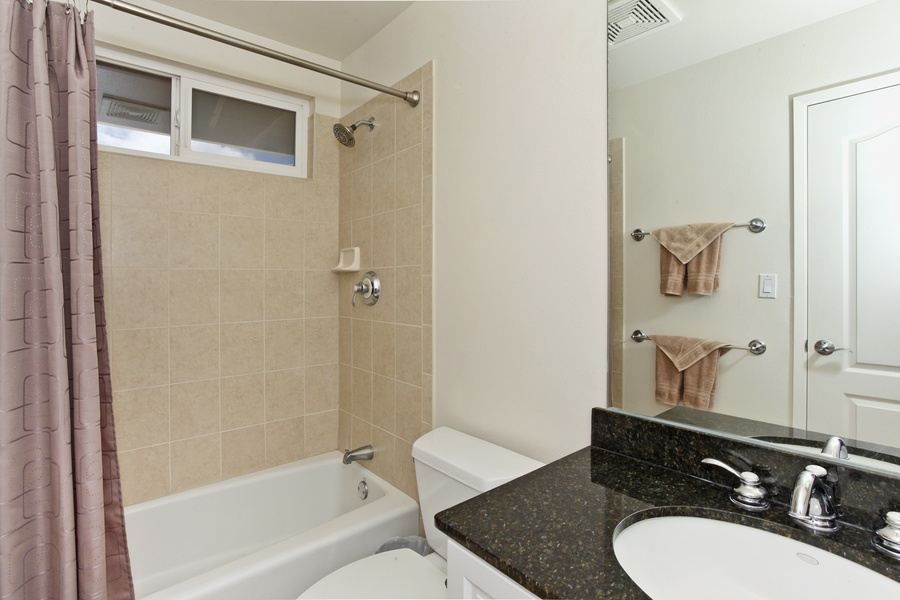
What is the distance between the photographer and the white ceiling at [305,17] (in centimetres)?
184

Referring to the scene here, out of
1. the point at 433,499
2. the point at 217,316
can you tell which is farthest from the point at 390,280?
the point at 433,499

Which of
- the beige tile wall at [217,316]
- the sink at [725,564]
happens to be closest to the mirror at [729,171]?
the sink at [725,564]

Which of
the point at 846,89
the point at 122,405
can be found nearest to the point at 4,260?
the point at 122,405

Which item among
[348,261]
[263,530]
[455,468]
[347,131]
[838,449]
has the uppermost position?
[347,131]

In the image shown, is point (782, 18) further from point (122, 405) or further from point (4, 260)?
point (122, 405)

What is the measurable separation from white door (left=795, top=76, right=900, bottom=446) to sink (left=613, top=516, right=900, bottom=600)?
252mm

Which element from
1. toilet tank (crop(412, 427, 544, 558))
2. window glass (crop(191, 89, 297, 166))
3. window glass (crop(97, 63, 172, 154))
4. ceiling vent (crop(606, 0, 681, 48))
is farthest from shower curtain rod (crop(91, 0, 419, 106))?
toilet tank (crop(412, 427, 544, 558))

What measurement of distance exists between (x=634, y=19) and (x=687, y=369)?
0.85 m

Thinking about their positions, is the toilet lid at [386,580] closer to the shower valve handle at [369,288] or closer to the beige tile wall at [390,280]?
the beige tile wall at [390,280]

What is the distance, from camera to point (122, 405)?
1812 mm

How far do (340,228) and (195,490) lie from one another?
1.37 meters

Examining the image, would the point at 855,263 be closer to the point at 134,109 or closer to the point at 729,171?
the point at 729,171

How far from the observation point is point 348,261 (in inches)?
88.8

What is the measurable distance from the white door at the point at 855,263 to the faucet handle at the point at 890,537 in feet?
0.48
